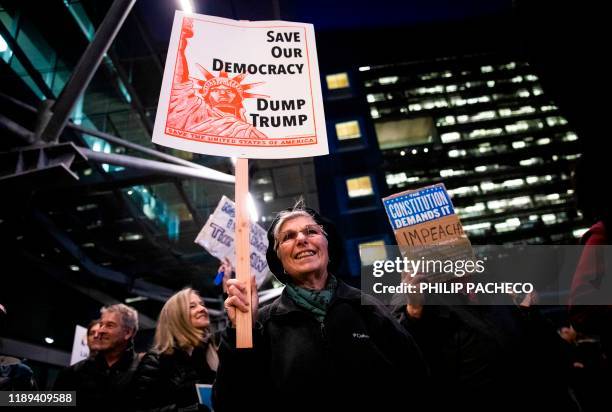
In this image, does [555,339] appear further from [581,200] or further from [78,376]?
[78,376]

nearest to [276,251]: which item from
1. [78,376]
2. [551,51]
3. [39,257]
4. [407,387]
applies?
[407,387]

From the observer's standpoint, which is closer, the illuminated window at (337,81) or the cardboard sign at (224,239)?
the cardboard sign at (224,239)

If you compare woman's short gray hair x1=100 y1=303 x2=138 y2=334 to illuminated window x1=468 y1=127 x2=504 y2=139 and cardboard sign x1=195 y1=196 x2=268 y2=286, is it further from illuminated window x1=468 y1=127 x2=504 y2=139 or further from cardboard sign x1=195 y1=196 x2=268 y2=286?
illuminated window x1=468 y1=127 x2=504 y2=139

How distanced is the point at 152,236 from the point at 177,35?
11.7m

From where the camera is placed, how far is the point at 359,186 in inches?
1179

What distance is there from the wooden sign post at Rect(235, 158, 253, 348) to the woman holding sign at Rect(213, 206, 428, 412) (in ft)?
0.13

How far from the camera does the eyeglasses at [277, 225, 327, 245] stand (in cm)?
216

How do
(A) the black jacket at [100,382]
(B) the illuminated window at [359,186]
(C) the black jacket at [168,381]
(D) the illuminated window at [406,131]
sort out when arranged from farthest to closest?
(D) the illuminated window at [406,131] → (B) the illuminated window at [359,186] → (A) the black jacket at [100,382] → (C) the black jacket at [168,381]

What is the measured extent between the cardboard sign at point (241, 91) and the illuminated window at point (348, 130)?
29.3m

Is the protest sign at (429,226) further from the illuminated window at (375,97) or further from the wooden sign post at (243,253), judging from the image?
the illuminated window at (375,97)

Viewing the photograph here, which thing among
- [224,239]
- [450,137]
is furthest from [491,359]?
[450,137]

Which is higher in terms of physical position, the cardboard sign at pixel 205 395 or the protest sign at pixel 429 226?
the protest sign at pixel 429 226

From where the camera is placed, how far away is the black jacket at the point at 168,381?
276 cm

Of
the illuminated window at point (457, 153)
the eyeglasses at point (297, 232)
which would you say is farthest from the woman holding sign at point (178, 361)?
the illuminated window at point (457, 153)
